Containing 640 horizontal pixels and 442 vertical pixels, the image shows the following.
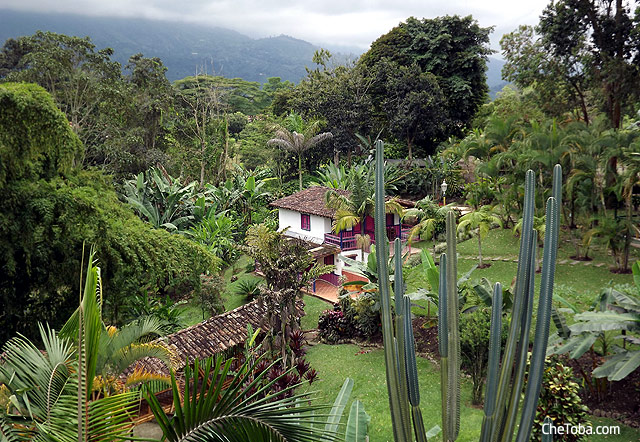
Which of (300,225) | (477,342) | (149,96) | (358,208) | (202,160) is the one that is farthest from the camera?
(202,160)

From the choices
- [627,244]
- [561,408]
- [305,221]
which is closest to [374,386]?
[561,408]

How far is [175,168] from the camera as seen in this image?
103 feet

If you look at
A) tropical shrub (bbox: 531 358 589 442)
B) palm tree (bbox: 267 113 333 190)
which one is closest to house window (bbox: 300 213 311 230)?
palm tree (bbox: 267 113 333 190)

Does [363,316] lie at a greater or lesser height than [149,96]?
lesser

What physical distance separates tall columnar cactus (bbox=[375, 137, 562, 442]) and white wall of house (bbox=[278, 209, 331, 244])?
1889 centimetres

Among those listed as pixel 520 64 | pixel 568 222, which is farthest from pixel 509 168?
pixel 520 64

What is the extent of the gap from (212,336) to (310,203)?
12.1 meters

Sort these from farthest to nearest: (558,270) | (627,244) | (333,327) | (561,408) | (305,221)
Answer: (305,221) < (558,270) < (333,327) < (627,244) < (561,408)

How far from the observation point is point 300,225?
80.3ft

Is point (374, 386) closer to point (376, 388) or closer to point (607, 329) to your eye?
point (376, 388)

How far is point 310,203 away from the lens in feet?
79.9

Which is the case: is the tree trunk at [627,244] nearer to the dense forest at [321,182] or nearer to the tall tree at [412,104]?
the dense forest at [321,182]

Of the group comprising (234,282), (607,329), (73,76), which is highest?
(73,76)

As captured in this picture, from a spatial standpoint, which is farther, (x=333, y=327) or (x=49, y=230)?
(x=333, y=327)
